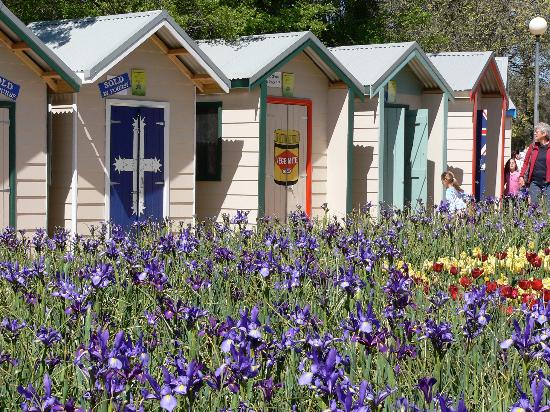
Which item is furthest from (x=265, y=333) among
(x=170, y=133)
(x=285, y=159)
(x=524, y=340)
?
(x=285, y=159)

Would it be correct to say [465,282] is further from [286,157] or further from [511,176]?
[511,176]

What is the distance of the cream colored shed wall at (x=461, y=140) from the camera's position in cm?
2169

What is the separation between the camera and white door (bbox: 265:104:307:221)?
56.0ft

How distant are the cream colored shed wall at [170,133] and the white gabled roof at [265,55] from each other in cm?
92

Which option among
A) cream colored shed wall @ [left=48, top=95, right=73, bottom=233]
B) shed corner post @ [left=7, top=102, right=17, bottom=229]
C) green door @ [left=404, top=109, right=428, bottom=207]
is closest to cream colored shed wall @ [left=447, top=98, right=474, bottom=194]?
green door @ [left=404, top=109, right=428, bottom=207]

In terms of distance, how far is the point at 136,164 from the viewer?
48.8ft

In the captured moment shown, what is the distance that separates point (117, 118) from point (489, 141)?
11459 millimetres

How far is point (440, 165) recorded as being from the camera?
67.6 feet

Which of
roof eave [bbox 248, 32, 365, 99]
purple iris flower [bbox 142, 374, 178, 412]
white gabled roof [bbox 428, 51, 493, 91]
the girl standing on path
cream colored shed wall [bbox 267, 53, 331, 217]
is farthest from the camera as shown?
the girl standing on path

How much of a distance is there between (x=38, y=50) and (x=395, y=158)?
8.38 m

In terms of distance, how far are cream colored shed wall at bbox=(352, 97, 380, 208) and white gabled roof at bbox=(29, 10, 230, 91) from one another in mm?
4091

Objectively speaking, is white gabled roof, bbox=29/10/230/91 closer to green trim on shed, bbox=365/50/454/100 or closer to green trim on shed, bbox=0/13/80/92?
green trim on shed, bbox=0/13/80/92

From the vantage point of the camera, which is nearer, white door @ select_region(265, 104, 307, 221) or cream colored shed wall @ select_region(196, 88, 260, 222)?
cream colored shed wall @ select_region(196, 88, 260, 222)

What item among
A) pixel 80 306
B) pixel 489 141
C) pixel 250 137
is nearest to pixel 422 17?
pixel 489 141
